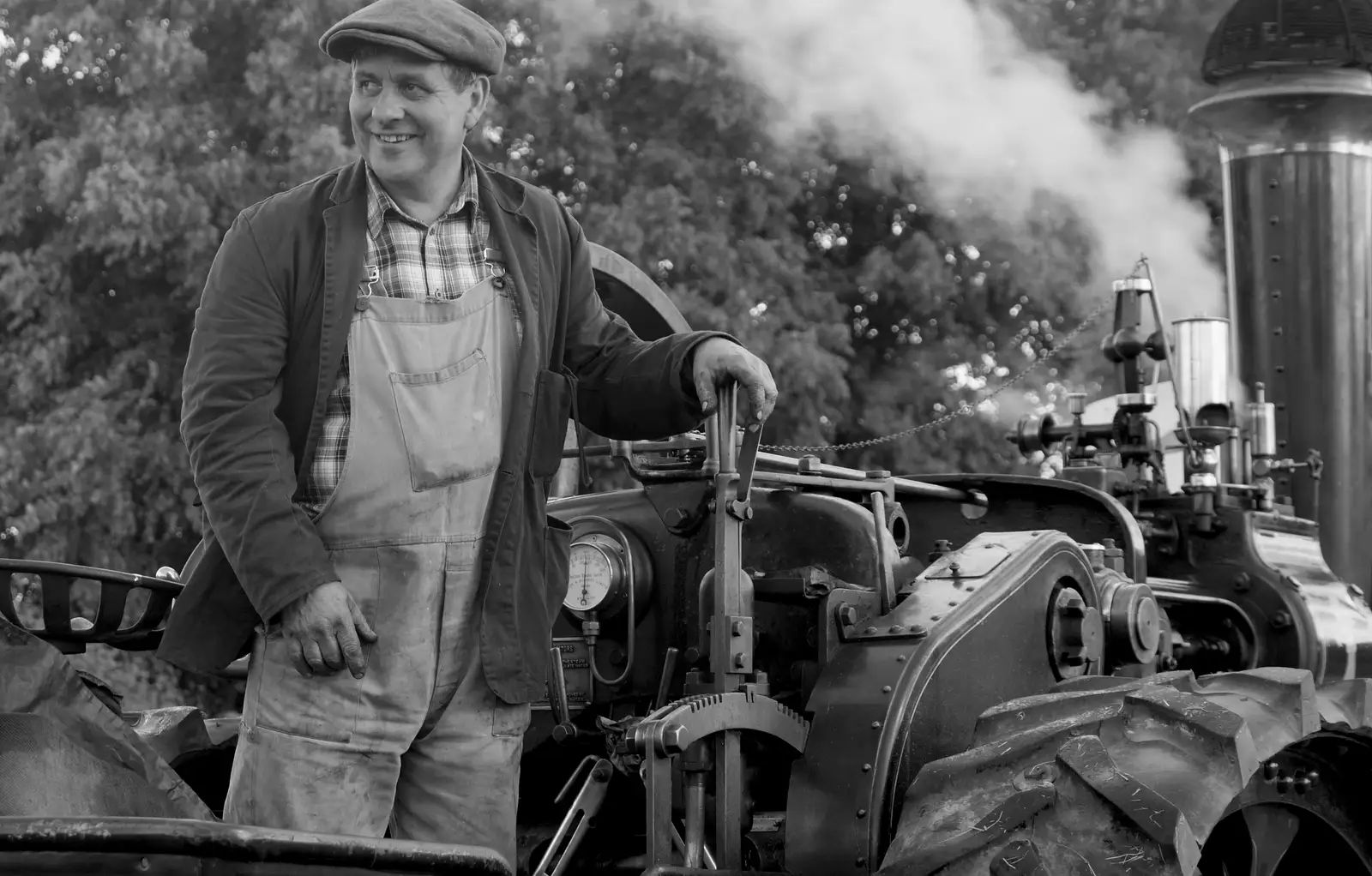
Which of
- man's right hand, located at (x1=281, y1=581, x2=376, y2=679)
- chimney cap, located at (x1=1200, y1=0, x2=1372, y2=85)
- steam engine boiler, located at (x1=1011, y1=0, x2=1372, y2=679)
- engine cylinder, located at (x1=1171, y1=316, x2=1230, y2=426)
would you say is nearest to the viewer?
man's right hand, located at (x1=281, y1=581, x2=376, y2=679)

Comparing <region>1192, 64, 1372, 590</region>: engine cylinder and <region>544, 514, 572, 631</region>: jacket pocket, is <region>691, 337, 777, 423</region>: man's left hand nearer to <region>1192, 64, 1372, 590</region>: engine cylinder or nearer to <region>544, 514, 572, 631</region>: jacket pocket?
<region>544, 514, 572, 631</region>: jacket pocket

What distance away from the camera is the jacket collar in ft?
10.3

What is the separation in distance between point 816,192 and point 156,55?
513 cm

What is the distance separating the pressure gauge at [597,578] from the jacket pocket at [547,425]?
2.52 ft

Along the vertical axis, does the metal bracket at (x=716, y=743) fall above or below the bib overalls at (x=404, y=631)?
below

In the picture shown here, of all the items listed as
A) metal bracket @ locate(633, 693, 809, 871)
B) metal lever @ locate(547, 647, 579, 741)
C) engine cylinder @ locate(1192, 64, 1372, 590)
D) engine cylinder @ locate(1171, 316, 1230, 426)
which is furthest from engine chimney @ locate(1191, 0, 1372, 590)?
metal bracket @ locate(633, 693, 809, 871)

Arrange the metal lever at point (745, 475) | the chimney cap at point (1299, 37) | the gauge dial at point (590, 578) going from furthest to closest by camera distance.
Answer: the chimney cap at point (1299, 37), the gauge dial at point (590, 578), the metal lever at point (745, 475)

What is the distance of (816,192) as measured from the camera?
14320mm

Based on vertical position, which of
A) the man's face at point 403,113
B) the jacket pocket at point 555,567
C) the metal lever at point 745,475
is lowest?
the jacket pocket at point 555,567

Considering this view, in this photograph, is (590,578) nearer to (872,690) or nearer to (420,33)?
(872,690)

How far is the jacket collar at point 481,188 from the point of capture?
3.13 m

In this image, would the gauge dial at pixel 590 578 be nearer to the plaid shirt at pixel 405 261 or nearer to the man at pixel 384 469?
the man at pixel 384 469

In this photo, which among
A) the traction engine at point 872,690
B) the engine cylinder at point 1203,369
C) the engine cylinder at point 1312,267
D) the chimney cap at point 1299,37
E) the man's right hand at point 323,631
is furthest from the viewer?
the chimney cap at point 1299,37

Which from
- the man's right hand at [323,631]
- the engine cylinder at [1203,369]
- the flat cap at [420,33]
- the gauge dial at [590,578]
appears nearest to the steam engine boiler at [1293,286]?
the engine cylinder at [1203,369]
